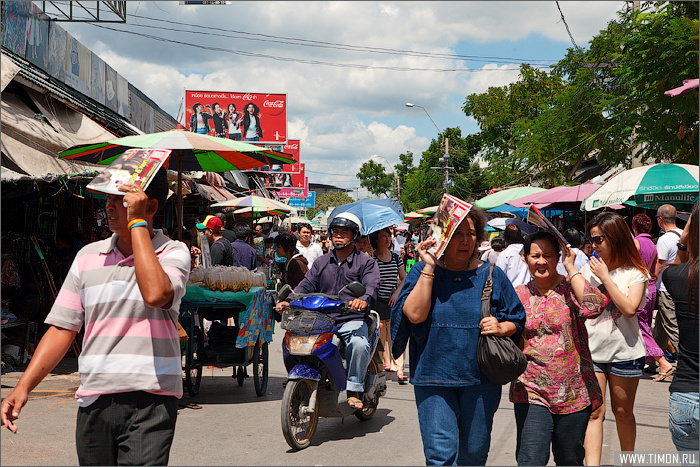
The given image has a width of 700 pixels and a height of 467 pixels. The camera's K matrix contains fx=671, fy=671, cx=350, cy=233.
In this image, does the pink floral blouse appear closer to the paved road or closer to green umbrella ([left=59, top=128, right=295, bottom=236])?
the paved road

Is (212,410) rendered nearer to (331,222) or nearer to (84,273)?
(331,222)

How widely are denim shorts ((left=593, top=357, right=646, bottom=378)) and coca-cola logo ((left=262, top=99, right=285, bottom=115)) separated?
30851 millimetres

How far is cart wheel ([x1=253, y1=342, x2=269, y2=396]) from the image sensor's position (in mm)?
7855

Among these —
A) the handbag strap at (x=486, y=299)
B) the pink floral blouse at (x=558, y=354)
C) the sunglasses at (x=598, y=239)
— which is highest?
the sunglasses at (x=598, y=239)

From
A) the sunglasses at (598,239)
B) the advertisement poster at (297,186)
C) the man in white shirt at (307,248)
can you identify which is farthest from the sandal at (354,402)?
the advertisement poster at (297,186)

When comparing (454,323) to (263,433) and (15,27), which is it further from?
(15,27)

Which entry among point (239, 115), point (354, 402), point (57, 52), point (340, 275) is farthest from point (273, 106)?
point (354, 402)

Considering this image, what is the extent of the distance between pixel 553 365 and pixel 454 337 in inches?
27.0

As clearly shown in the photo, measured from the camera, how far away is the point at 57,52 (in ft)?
39.5

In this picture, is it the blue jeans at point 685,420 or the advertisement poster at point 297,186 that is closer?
the blue jeans at point 685,420

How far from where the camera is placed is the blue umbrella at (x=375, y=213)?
8.95 metres

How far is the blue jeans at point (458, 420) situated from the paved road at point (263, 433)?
190 cm

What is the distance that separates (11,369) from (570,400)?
765 centimetres

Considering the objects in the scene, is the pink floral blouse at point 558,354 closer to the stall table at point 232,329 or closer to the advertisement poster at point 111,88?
the stall table at point 232,329
